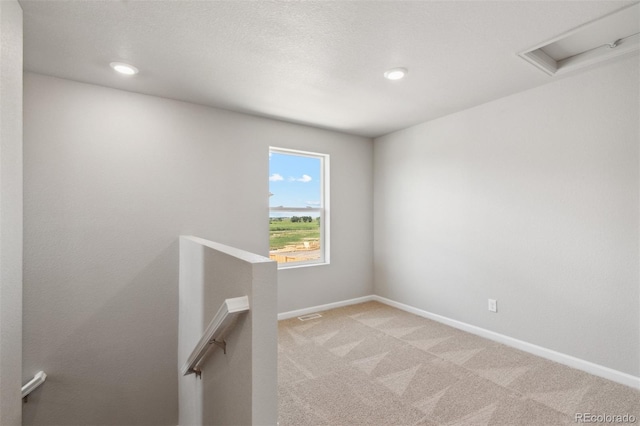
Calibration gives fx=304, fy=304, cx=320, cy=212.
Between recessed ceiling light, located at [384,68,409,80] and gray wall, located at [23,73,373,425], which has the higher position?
recessed ceiling light, located at [384,68,409,80]

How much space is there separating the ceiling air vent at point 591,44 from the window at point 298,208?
256 cm

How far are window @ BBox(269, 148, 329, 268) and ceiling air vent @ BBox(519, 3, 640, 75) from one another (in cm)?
256

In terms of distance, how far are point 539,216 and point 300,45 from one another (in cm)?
259

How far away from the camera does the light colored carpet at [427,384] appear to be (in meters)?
2.03

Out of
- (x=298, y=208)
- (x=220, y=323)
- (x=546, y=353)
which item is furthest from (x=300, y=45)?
(x=546, y=353)

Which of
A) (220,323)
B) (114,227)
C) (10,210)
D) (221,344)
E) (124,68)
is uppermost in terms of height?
(124,68)

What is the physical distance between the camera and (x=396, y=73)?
2.53 m

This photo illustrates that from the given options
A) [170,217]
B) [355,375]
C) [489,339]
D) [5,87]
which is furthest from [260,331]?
[489,339]

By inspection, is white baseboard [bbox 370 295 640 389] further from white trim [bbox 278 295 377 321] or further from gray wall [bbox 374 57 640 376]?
white trim [bbox 278 295 377 321]

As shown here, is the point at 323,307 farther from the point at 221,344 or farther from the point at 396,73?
A: the point at 396,73

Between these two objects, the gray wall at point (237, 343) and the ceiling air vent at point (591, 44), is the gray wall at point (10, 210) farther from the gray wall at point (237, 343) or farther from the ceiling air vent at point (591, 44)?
the ceiling air vent at point (591, 44)

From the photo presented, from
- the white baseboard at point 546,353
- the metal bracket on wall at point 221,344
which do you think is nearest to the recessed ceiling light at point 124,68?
the metal bracket on wall at point 221,344

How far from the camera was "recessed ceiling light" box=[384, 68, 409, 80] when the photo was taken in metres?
2.48

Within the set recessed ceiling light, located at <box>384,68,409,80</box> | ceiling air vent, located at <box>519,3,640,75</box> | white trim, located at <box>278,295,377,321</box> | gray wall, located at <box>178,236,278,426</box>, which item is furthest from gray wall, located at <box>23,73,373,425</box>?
ceiling air vent, located at <box>519,3,640,75</box>
